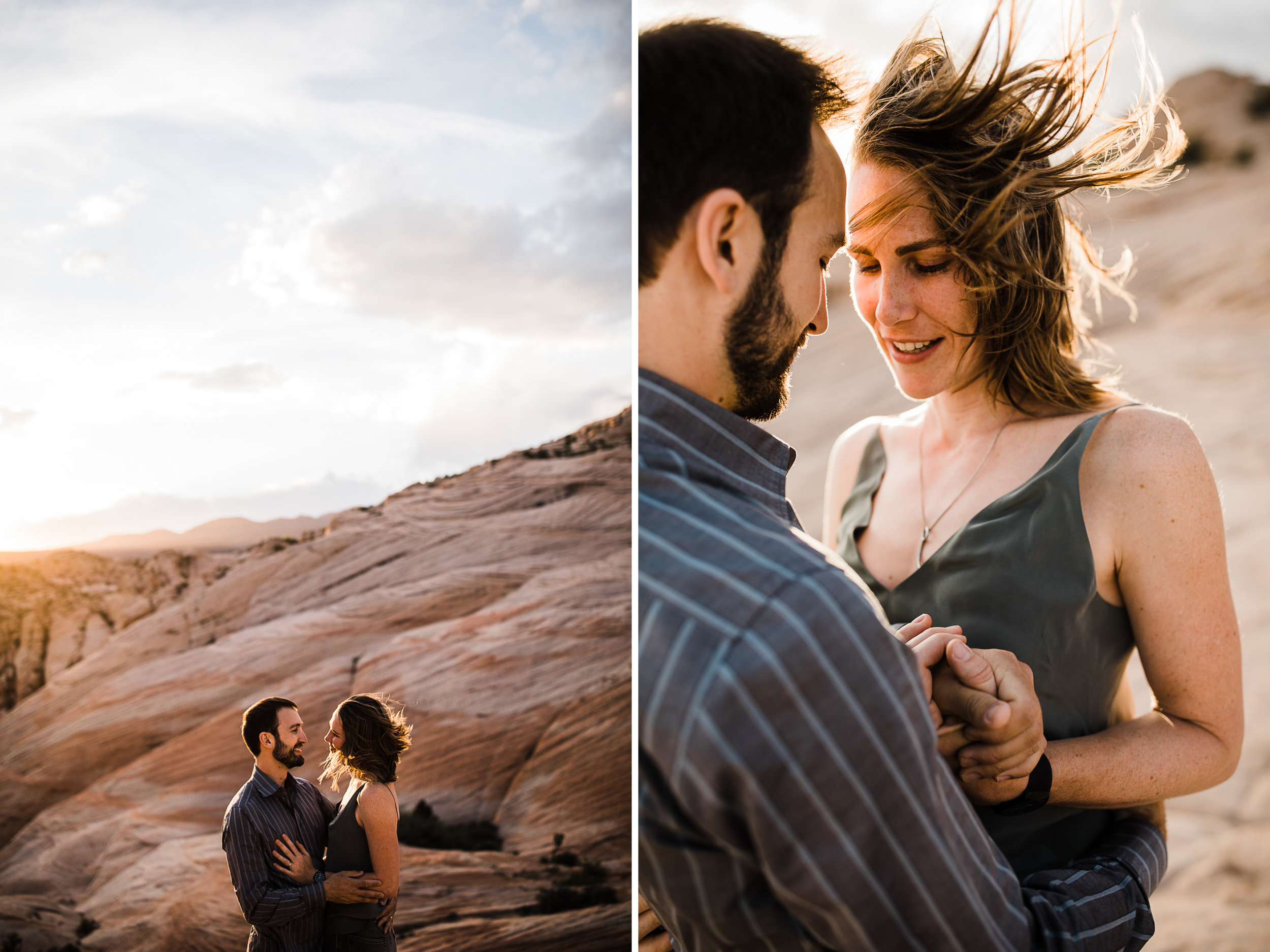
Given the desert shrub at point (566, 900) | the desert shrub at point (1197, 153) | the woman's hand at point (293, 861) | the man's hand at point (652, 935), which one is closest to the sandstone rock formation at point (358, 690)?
the desert shrub at point (566, 900)

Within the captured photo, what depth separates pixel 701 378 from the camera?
0.95 meters

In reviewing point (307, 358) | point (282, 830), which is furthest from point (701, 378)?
point (307, 358)

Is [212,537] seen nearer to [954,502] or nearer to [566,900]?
[566,900]

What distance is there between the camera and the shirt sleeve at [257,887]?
1741 millimetres

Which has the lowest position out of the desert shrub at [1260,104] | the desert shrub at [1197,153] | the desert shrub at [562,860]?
the desert shrub at [562,860]

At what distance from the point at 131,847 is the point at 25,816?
0.93 feet

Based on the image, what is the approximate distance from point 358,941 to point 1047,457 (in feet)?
6.13

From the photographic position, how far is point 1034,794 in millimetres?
1016

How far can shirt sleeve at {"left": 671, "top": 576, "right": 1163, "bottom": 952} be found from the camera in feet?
2.18

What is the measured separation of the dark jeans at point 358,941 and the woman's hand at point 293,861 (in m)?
0.16

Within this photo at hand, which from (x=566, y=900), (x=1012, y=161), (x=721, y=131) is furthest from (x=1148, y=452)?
(x=566, y=900)

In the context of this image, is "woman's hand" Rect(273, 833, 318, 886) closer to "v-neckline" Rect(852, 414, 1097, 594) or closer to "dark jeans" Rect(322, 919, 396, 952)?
"dark jeans" Rect(322, 919, 396, 952)

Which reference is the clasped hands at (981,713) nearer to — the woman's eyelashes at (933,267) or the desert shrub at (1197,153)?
the woman's eyelashes at (933,267)

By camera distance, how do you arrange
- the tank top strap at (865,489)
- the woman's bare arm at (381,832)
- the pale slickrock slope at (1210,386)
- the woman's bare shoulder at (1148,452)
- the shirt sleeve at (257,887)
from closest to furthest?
the woman's bare shoulder at (1148,452) < the tank top strap at (865,489) < the shirt sleeve at (257,887) < the woman's bare arm at (381,832) < the pale slickrock slope at (1210,386)
